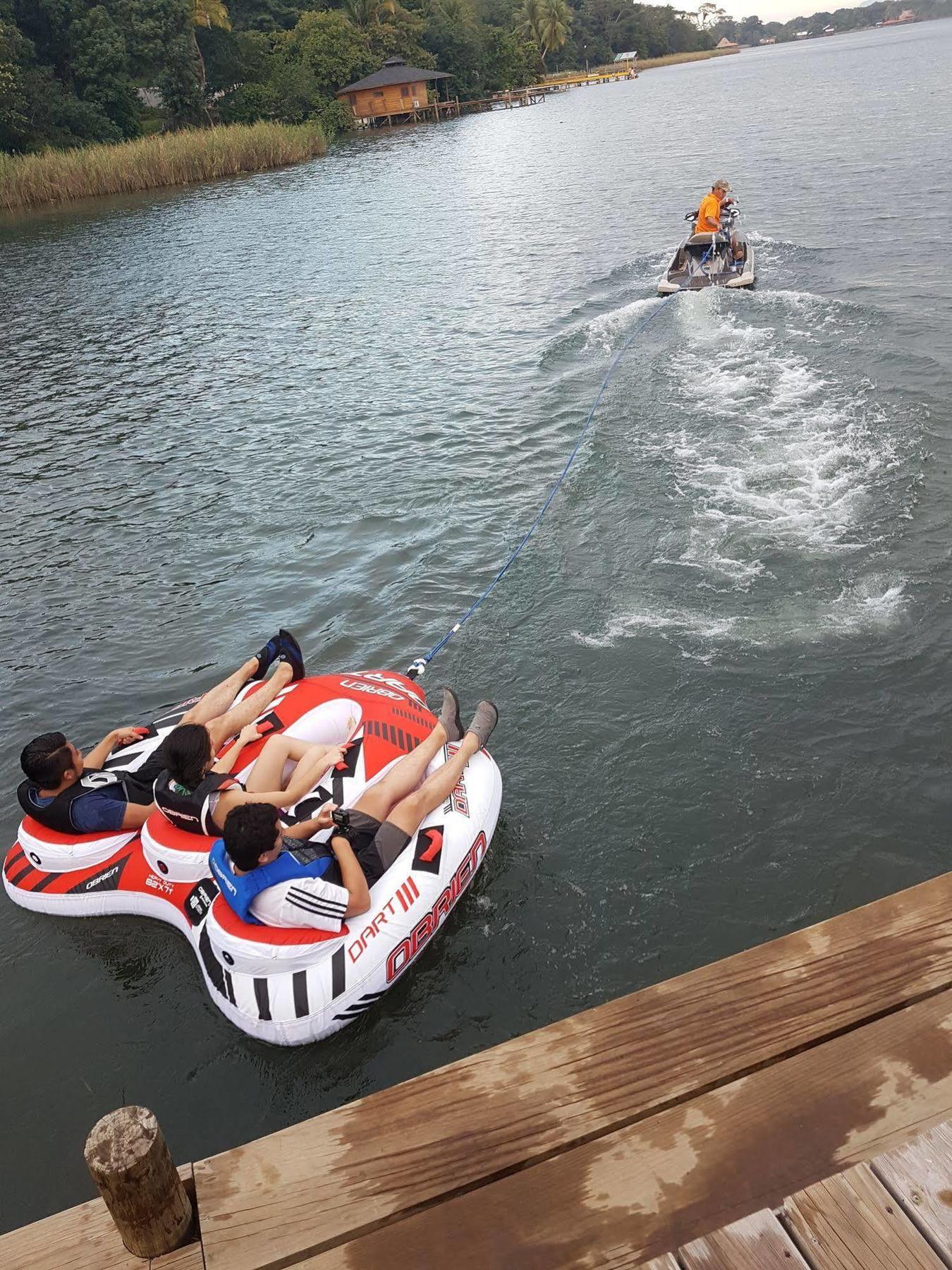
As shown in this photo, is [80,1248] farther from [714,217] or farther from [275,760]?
[714,217]

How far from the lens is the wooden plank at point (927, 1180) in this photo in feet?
8.13

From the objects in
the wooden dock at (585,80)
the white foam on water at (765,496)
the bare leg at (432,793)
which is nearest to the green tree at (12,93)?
the white foam on water at (765,496)

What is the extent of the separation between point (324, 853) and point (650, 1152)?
2606 mm

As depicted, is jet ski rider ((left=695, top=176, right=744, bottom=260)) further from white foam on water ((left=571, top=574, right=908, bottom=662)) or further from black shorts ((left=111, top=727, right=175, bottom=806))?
black shorts ((left=111, top=727, right=175, bottom=806))

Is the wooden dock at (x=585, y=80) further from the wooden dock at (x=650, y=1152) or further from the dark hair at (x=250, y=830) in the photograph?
the wooden dock at (x=650, y=1152)

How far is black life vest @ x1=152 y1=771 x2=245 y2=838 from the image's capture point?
17.6 feet

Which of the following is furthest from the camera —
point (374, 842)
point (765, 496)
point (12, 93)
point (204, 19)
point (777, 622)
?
point (204, 19)

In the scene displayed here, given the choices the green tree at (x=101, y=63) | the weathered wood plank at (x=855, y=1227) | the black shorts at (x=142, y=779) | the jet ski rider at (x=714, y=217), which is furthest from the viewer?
the green tree at (x=101, y=63)

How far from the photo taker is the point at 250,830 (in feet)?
15.0

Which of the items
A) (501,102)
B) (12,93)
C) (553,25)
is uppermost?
(553,25)

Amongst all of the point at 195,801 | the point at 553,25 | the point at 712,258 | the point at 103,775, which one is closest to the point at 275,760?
the point at 195,801

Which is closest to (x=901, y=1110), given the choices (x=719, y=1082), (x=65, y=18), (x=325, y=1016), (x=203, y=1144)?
(x=719, y=1082)

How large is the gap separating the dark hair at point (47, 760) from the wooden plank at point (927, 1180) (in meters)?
4.79

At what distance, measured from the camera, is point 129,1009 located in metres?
5.43
